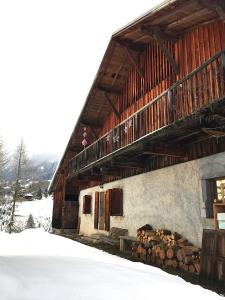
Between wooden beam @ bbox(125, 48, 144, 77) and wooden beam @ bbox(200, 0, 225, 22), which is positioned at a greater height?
wooden beam @ bbox(125, 48, 144, 77)

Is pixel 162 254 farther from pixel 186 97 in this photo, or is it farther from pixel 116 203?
pixel 186 97

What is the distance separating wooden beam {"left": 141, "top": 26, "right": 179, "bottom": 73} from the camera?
10.2m

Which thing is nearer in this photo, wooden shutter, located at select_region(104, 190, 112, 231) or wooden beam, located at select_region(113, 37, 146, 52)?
wooden beam, located at select_region(113, 37, 146, 52)

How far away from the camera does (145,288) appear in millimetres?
3918

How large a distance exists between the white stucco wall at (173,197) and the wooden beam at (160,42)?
12.4ft

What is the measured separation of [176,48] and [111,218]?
8.51m

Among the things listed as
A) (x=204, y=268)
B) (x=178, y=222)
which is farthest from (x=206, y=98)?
(x=204, y=268)

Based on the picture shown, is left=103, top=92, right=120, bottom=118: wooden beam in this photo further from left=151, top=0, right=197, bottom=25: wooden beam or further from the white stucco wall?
left=151, top=0, right=197, bottom=25: wooden beam

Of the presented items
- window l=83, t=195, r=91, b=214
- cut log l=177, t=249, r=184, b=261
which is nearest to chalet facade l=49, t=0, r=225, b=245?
cut log l=177, t=249, r=184, b=261

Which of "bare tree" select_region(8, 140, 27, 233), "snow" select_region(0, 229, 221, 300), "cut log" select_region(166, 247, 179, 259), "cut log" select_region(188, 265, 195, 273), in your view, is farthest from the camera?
"bare tree" select_region(8, 140, 27, 233)

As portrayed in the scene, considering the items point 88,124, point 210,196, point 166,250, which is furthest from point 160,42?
point 88,124

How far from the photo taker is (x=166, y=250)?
28.6 ft

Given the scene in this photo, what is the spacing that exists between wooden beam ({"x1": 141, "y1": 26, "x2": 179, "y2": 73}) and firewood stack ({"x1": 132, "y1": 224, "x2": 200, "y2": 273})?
590 cm

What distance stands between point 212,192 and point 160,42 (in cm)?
568
